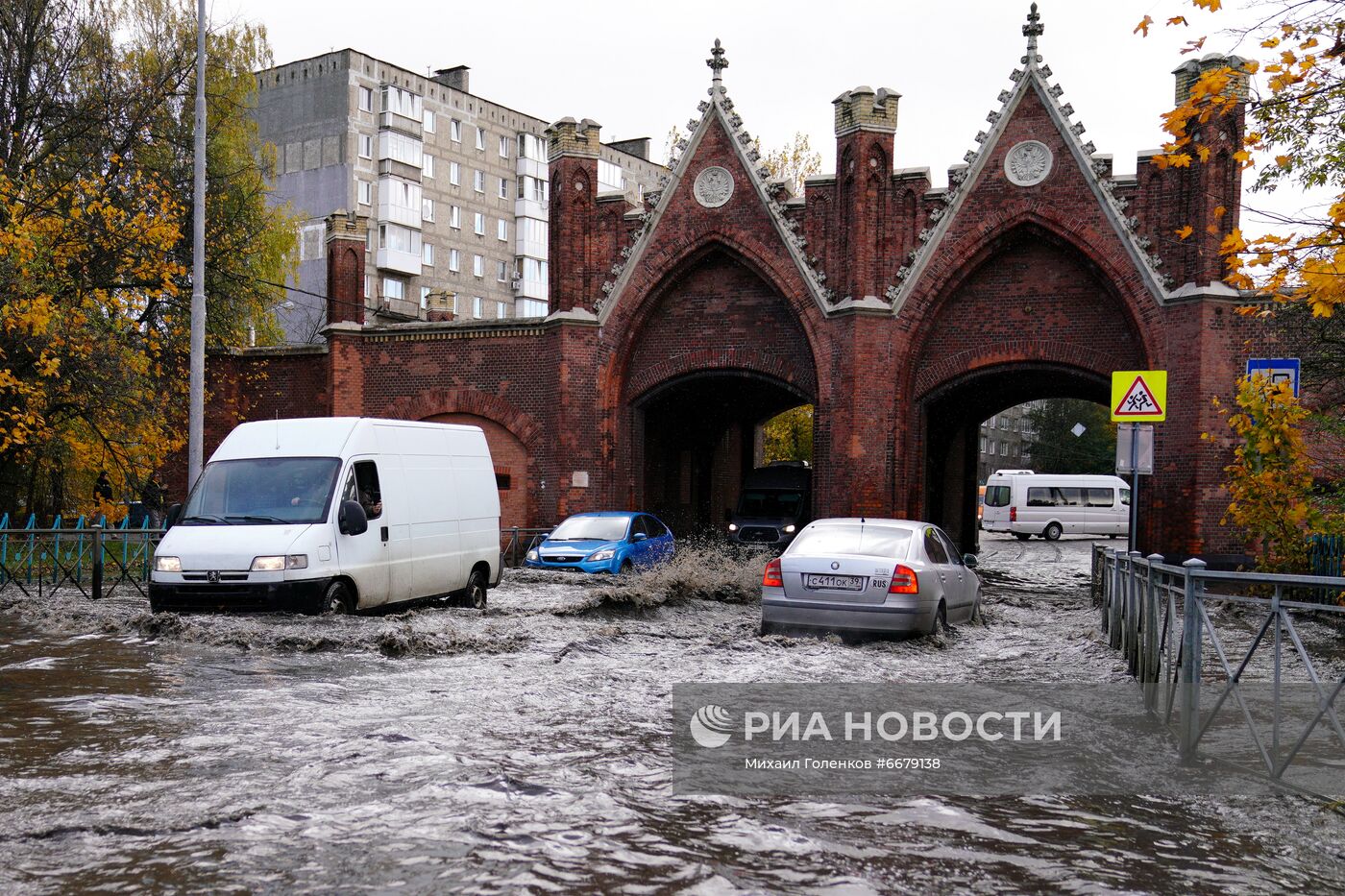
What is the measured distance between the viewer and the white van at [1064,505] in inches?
2131

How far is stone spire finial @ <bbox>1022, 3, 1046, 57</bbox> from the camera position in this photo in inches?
990

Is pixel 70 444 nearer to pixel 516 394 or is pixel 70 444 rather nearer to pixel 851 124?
pixel 516 394

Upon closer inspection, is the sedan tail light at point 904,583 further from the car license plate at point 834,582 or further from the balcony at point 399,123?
the balcony at point 399,123

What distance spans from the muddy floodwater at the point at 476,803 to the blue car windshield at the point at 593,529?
10077mm

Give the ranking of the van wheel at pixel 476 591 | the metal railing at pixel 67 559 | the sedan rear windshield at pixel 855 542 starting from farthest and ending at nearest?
the metal railing at pixel 67 559, the van wheel at pixel 476 591, the sedan rear windshield at pixel 855 542

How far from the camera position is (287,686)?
972 cm

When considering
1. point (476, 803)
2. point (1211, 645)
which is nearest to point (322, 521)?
point (476, 803)

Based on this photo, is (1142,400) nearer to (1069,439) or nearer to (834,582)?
(834,582)

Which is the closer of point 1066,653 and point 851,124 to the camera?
point 1066,653

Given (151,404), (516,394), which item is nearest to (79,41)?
(151,404)

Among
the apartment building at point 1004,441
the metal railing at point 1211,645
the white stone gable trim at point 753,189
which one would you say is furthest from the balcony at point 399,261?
the apartment building at point 1004,441

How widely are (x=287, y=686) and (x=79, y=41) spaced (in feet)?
71.6

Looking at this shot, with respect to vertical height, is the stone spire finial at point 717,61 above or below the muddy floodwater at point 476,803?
above

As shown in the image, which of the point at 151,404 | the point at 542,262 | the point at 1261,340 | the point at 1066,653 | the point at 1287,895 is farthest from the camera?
the point at 542,262
